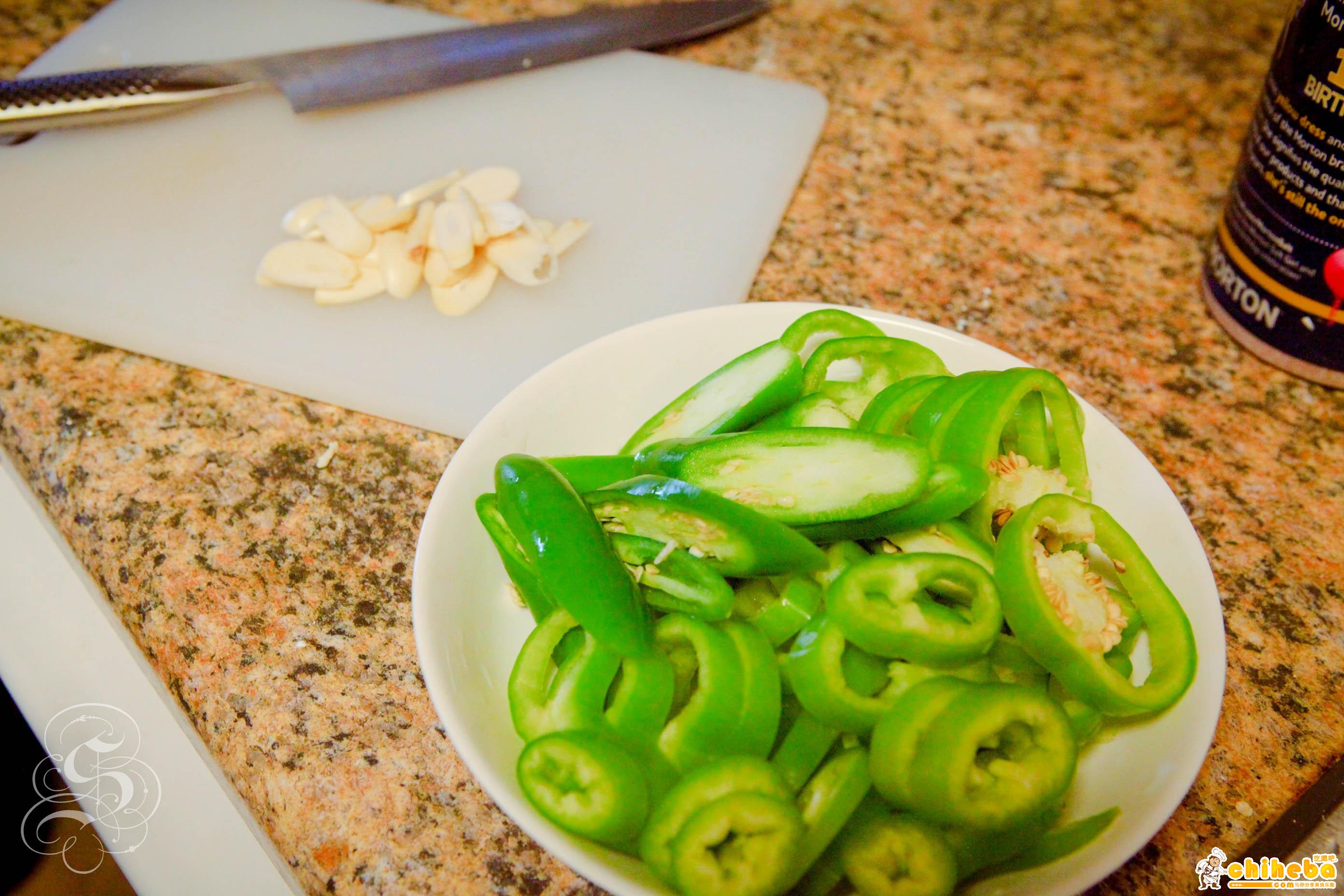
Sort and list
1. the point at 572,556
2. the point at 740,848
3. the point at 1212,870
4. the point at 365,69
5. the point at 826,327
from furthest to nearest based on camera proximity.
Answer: the point at 365,69, the point at 826,327, the point at 1212,870, the point at 572,556, the point at 740,848

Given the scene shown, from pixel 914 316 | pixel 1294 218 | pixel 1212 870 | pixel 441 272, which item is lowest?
pixel 1212 870

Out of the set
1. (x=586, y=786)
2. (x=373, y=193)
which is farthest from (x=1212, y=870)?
(x=373, y=193)

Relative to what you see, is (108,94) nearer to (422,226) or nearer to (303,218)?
(303,218)

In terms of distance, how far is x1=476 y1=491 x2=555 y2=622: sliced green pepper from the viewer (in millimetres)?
809

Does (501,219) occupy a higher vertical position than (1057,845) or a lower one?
higher

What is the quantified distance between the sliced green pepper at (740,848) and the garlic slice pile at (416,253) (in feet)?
2.72

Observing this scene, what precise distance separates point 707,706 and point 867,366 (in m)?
0.43

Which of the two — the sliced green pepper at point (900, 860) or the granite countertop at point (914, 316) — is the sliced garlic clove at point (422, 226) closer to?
the granite countertop at point (914, 316)

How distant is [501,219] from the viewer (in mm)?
1299

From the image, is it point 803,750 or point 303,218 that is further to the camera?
point 303,218

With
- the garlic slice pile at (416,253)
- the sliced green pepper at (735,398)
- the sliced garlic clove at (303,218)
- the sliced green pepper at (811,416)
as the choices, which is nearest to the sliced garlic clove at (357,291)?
the garlic slice pile at (416,253)

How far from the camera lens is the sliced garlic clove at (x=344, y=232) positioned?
4.25 feet

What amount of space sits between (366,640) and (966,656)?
2.00 feet

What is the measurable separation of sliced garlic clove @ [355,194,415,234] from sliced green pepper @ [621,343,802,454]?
58 cm
